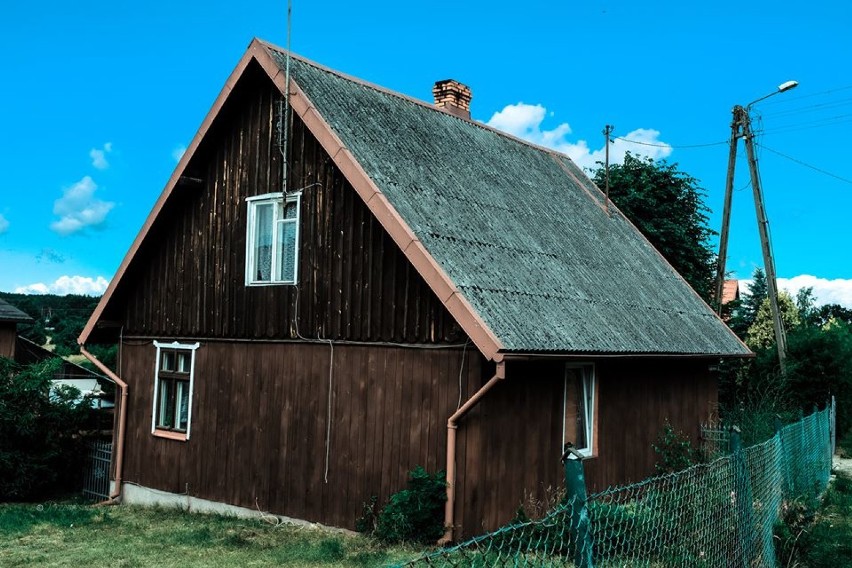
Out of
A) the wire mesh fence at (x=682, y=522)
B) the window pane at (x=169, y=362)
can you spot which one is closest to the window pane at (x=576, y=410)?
the wire mesh fence at (x=682, y=522)

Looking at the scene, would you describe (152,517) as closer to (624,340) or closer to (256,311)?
(256,311)

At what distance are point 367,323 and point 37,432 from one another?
795 cm

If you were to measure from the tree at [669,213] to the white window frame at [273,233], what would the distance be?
50.5 ft

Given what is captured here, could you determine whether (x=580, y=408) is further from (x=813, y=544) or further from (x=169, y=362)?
(x=169, y=362)

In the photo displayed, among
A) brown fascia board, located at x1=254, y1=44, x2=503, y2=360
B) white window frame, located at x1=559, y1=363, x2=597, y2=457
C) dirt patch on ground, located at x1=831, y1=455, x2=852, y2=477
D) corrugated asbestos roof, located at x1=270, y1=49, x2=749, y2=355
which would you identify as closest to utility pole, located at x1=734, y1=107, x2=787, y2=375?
dirt patch on ground, located at x1=831, y1=455, x2=852, y2=477

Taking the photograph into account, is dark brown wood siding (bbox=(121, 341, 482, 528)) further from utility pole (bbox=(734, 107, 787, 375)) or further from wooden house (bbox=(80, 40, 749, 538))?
utility pole (bbox=(734, 107, 787, 375))

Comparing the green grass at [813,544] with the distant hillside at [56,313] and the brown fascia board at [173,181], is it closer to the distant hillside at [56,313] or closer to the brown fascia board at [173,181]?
the brown fascia board at [173,181]

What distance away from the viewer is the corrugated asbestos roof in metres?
10.5

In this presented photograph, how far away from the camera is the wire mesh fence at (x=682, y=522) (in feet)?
13.1

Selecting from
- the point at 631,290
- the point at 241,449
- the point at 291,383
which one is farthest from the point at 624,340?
the point at 241,449

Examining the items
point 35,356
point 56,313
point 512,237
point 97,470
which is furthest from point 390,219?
point 56,313

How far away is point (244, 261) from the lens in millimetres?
12852

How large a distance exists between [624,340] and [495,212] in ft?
9.06

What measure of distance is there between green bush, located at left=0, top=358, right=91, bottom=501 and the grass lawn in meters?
1.81
